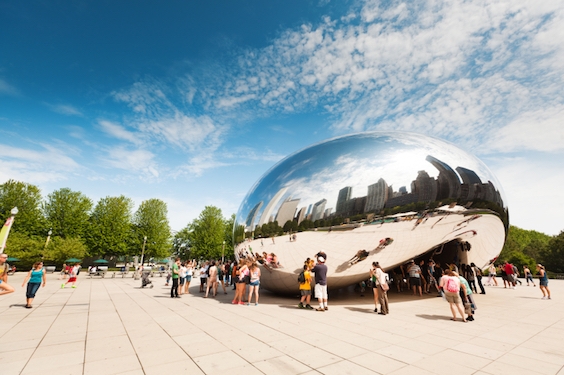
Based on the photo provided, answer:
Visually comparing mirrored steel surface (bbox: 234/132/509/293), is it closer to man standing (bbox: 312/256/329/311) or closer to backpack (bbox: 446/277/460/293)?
man standing (bbox: 312/256/329/311)

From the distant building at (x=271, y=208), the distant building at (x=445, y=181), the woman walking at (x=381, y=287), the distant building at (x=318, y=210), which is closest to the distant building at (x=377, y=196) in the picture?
the distant building at (x=318, y=210)

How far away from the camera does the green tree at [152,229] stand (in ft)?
160

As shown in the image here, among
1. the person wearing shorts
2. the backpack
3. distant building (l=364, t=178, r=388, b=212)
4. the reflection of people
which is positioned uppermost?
distant building (l=364, t=178, r=388, b=212)

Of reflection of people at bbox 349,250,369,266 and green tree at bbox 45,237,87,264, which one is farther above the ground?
reflection of people at bbox 349,250,369,266

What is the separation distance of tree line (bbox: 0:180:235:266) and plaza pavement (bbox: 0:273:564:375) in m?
36.3

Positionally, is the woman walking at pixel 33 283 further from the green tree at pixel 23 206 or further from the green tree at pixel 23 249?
the green tree at pixel 23 206

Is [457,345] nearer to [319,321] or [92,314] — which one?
[319,321]

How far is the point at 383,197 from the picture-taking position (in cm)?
884

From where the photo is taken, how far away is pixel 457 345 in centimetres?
515

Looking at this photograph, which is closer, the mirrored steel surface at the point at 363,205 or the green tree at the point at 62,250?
the mirrored steel surface at the point at 363,205

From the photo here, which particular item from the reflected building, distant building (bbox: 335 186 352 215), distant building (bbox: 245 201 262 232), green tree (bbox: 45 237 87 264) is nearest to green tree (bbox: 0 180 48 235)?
green tree (bbox: 45 237 87 264)

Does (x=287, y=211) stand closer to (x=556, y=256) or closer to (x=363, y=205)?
(x=363, y=205)

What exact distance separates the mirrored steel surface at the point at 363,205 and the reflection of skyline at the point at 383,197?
0.11 ft

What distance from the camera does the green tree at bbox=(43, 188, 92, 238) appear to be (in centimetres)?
4275
